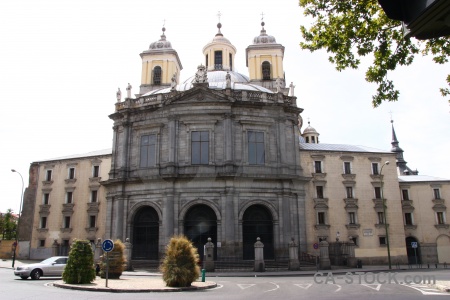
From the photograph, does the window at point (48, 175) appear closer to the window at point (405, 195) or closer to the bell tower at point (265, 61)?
the bell tower at point (265, 61)

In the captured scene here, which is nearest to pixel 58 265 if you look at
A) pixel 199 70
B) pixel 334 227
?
pixel 199 70

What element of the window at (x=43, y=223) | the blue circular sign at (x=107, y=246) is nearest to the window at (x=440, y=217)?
the blue circular sign at (x=107, y=246)

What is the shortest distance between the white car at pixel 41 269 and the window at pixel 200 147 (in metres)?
15.2

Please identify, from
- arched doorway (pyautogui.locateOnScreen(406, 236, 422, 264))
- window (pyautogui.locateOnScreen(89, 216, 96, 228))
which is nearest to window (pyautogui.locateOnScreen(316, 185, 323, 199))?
arched doorway (pyautogui.locateOnScreen(406, 236, 422, 264))

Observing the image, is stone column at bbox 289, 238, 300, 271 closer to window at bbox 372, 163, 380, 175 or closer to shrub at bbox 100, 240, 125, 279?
shrub at bbox 100, 240, 125, 279

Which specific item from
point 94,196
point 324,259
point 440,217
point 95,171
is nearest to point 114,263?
point 324,259

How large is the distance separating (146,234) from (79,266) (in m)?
17.4

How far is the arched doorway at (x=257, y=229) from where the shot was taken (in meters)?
34.0

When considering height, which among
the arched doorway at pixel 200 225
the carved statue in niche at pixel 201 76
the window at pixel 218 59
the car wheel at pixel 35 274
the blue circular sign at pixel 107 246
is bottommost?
the car wheel at pixel 35 274

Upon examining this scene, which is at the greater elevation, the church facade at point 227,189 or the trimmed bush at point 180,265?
the church facade at point 227,189

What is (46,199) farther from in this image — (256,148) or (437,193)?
(437,193)

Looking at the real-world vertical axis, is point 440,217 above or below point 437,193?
below

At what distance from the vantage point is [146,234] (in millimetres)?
35719

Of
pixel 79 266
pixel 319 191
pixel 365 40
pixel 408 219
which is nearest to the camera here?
pixel 365 40
